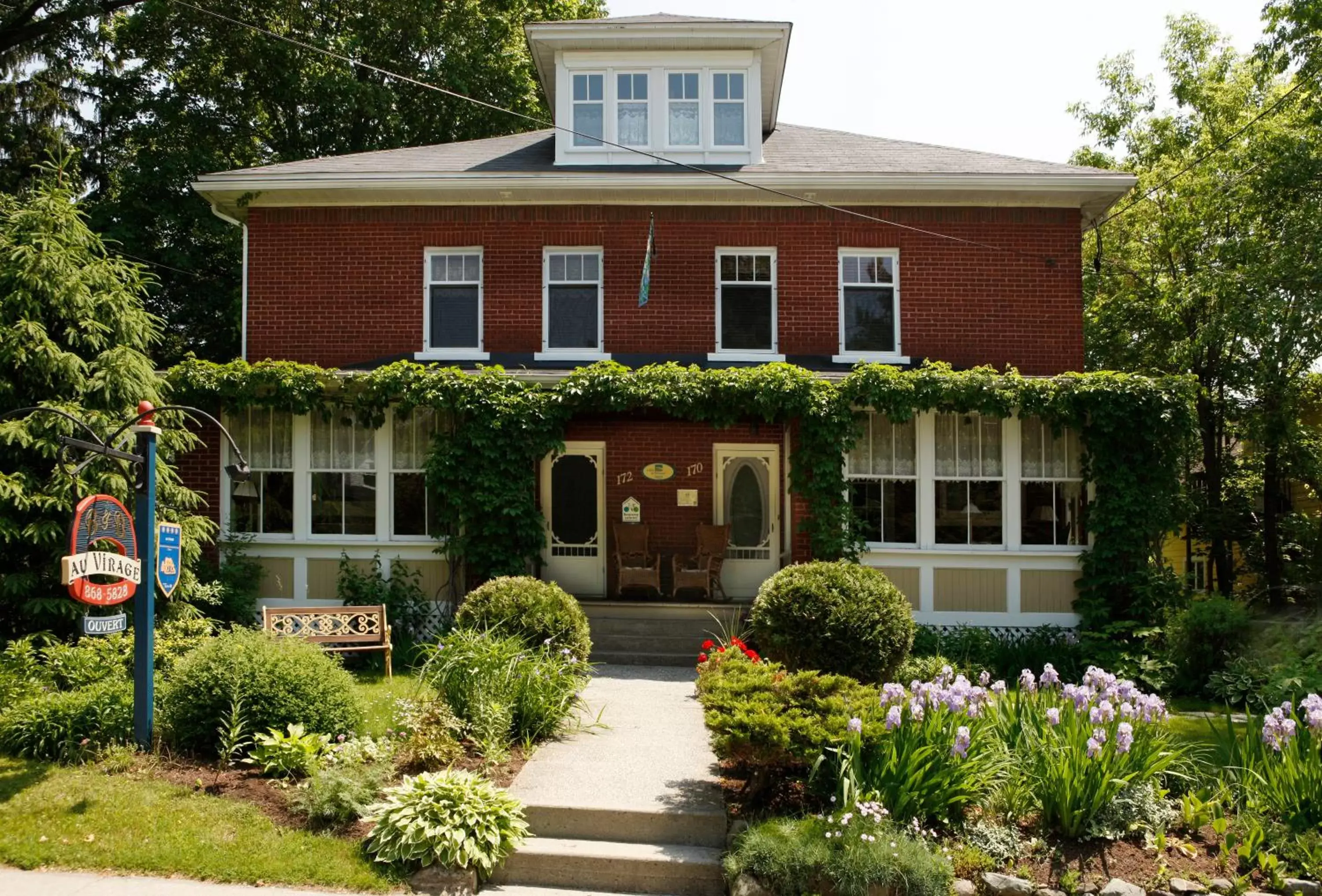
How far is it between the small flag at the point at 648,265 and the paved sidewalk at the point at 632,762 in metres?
5.83

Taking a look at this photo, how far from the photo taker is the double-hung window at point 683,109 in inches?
578

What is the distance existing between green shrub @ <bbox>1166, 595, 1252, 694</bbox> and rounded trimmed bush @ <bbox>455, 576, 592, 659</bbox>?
6800 millimetres

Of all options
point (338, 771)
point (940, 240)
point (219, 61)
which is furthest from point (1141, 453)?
point (219, 61)

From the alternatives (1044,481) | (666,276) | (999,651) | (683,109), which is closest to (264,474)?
(666,276)

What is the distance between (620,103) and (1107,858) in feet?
40.9

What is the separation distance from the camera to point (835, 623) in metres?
8.38

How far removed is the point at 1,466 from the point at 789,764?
8.23 m

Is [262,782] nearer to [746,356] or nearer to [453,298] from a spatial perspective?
[453,298]

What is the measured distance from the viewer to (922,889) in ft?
17.8

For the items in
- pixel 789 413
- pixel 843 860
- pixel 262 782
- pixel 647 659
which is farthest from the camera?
pixel 789 413

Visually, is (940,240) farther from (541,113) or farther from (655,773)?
(541,113)

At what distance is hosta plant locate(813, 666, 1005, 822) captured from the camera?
599cm

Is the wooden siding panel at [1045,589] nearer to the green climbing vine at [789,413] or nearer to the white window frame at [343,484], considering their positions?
the green climbing vine at [789,413]

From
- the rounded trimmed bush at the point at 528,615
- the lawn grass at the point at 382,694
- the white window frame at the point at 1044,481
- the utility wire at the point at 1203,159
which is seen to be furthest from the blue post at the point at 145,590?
the utility wire at the point at 1203,159
